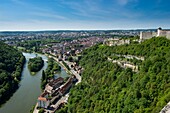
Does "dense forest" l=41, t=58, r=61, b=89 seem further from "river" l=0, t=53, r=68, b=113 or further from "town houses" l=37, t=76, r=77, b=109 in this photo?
"town houses" l=37, t=76, r=77, b=109

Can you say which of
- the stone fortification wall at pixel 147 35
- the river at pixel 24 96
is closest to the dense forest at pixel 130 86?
the stone fortification wall at pixel 147 35

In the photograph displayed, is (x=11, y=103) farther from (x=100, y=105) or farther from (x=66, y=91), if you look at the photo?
(x=100, y=105)

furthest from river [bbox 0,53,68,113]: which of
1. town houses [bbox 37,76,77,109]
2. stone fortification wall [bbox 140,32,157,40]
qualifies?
stone fortification wall [bbox 140,32,157,40]

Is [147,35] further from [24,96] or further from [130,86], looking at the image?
[24,96]

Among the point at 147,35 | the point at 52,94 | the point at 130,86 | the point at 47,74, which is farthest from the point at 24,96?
the point at 147,35

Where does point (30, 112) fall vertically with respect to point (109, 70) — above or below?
below

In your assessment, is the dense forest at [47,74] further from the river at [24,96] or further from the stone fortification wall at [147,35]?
the stone fortification wall at [147,35]

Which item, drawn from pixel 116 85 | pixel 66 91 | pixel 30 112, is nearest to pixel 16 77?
pixel 66 91

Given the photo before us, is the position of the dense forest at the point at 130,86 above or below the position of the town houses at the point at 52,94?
above
